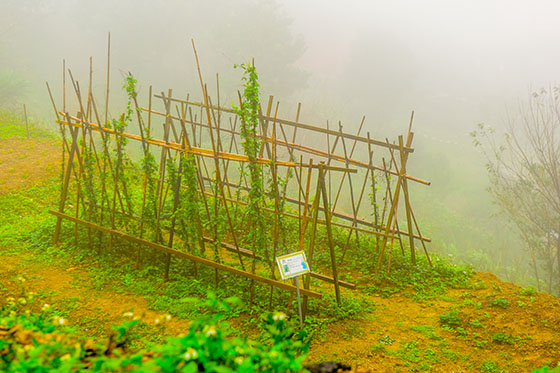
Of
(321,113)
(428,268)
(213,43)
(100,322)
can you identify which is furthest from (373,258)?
(213,43)

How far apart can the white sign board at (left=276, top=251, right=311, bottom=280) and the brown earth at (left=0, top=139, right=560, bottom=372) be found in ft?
2.31

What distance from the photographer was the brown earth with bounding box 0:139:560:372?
11.1ft

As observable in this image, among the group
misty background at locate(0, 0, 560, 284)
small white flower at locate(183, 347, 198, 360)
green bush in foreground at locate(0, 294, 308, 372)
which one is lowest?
green bush in foreground at locate(0, 294, 308, 372)

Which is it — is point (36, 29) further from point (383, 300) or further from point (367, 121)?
point (383, 300)

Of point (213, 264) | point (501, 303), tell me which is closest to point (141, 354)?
point (213, 264)

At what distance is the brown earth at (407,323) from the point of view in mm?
3377

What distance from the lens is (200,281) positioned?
4.34 m

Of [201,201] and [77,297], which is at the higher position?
[201,201]

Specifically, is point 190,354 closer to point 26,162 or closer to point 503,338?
point 503,338

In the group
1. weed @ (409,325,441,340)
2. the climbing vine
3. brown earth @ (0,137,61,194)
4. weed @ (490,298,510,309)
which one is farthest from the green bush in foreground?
brown earth @ (0,137,61,194)

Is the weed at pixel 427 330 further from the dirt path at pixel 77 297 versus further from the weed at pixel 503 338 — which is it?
the dirt path at pixel 77 297

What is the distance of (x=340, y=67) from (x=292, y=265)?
110ft

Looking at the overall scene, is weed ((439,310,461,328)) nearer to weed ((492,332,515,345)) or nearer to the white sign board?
weed ((492,332,515,345))

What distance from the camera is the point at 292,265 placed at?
339 centimetres
